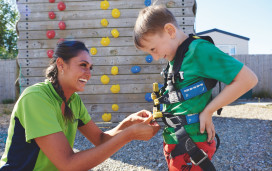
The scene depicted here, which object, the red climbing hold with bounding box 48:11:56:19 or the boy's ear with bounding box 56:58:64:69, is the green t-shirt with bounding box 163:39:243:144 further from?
the red climbing hold with bounding box 48:11:56:19

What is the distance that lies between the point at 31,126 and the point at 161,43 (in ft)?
3.63

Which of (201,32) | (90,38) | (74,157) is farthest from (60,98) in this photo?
(201,32)

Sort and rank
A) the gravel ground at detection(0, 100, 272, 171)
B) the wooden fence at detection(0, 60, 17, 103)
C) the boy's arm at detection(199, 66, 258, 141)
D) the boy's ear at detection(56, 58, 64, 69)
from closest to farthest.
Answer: the boy's arm at detection(199, 66, 258, 141)
the boy's ear at detection(56, 58, 64, 69)
the gravel ground at detection(0, 100, 272, 171)
the wooden fence at detection(0, 60, 17, 103)

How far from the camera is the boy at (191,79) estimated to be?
1.53 metres

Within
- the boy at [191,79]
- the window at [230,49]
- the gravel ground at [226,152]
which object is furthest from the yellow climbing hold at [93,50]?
the window at [230,49]

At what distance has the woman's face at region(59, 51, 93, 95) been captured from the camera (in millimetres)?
1962

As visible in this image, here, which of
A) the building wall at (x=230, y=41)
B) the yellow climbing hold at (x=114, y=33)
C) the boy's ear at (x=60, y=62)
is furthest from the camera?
the building wall at (x=230, y=41)

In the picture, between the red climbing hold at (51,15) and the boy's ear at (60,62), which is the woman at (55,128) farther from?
the red climbing hold at (51,15)

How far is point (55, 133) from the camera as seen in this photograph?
5.25ft

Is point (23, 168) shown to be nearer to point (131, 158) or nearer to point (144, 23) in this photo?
point (144, 23)

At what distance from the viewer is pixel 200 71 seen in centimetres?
162

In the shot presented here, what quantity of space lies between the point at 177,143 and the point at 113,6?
4.80 metres

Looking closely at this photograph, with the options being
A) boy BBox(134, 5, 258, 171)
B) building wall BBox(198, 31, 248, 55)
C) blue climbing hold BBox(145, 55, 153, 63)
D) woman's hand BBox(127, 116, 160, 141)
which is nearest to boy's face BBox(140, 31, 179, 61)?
boy BBox(134, 5, 258, 171)

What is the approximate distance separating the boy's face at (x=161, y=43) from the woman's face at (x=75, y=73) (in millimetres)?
566
